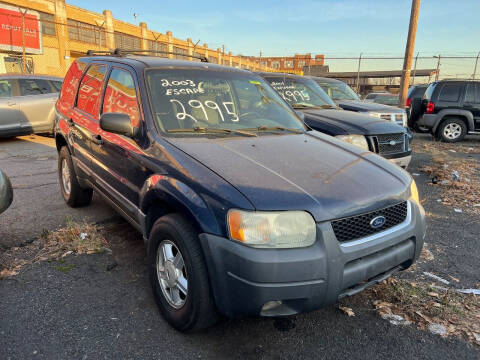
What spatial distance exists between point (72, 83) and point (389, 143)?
14.7 feet

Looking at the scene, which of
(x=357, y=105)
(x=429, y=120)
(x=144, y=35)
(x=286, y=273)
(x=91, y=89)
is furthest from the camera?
(x=144, y=35)

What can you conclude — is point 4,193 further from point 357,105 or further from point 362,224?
point 357,105

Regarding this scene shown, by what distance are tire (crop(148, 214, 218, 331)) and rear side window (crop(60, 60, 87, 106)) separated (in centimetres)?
264

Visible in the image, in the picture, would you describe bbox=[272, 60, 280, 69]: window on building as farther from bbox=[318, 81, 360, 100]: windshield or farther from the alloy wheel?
the alloy wheel

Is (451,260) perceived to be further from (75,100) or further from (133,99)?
(75,100)

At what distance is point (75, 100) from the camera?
4.09m

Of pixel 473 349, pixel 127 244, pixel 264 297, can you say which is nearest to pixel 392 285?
pixel 473 349

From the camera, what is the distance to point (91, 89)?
3740 millimetres

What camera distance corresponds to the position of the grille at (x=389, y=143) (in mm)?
5113

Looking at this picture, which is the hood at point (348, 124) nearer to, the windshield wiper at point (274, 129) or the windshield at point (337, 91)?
the windshield wiper at point (274, 129)

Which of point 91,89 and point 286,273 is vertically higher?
point 91,89

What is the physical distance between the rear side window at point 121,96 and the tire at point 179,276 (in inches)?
39.4

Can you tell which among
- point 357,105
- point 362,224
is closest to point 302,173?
point 362,224

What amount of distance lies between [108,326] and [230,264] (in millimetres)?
1144
